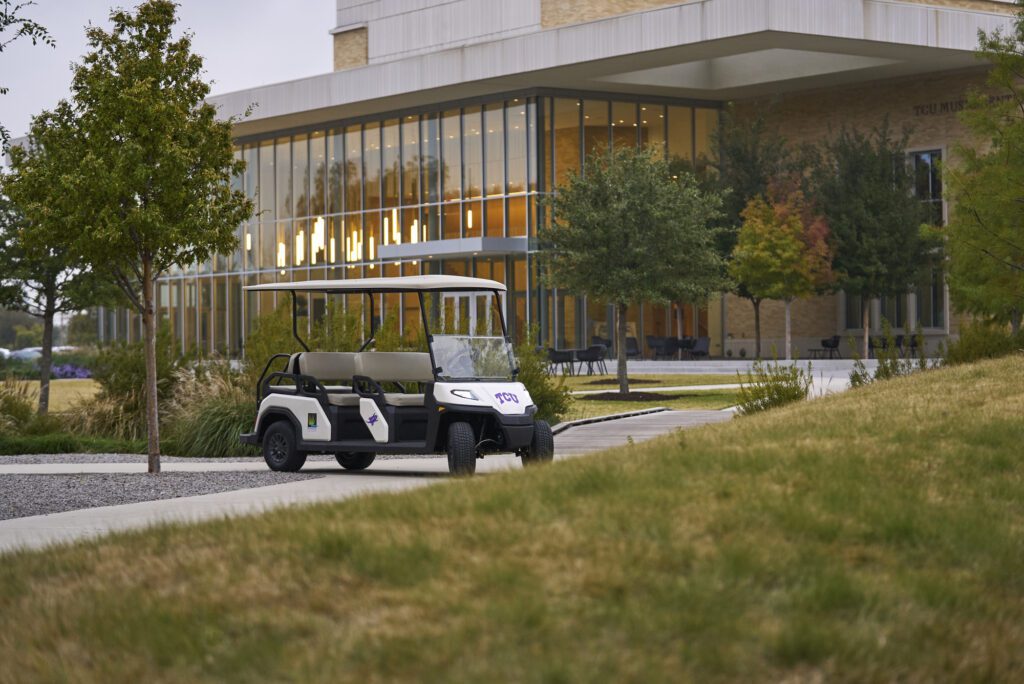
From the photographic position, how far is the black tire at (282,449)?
1518 centimetres

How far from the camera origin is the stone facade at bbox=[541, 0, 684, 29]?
54.9 metres

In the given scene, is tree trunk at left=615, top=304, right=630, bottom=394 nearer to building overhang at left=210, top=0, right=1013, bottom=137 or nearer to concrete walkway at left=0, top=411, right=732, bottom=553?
concrete walkway at left=0, top=411, right=732, bottom=553

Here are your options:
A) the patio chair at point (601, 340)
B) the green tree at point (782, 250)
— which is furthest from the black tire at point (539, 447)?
the patio chair at point (601, 340)

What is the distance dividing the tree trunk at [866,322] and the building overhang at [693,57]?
8.06 m

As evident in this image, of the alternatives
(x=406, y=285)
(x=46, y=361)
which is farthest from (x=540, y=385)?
(x=46, y=361)

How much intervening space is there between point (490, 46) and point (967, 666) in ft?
149

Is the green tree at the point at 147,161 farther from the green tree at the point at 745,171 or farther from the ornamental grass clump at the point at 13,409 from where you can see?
the green tree at the point at 745,171

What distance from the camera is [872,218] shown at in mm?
43344

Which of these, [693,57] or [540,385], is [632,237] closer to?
[540,385]

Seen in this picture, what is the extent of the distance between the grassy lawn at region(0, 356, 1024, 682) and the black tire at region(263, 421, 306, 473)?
704 cm

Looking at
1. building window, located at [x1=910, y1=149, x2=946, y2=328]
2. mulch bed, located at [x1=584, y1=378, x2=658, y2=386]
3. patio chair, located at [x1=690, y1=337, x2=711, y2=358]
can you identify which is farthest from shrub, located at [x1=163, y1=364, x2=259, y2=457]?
building window, located at [x1=910, y1=149, x2=946, y2=328]

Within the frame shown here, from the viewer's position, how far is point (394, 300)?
53.8m

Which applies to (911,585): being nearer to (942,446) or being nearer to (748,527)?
(748,527)

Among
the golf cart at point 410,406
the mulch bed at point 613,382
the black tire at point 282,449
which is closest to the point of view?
the golf cart at point 410,406
